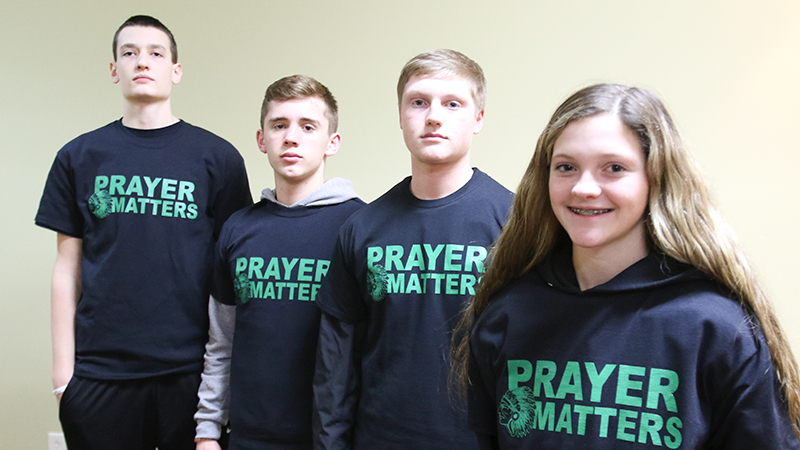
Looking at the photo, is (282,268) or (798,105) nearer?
(282,268)

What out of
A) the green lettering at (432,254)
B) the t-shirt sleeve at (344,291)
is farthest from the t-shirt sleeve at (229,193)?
the green lettering at (432,254)

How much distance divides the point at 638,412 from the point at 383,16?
1822 mm

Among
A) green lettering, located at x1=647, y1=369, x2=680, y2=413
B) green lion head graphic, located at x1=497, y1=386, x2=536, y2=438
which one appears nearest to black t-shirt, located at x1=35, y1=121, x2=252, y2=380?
green lion head graphic, located at x1=497, y1=386, x2=536, y2=438

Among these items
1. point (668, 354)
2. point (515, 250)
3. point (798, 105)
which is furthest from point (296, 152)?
point (798, 105)

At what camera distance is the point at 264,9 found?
2.37m

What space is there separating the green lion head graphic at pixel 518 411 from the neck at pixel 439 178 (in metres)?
0.55

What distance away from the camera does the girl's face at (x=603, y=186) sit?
88cm

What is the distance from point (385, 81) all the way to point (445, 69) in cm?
94

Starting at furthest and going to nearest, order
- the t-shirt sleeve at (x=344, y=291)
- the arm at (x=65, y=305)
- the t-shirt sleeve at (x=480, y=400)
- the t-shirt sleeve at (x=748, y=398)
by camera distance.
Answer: the arm at (x=65, y=305) → the t-shirt sleeve at (x=344, y=291) → the t-shirt sleeve at (x=480, y=400) → the t-shirt sleeve at (x=748, y=398)

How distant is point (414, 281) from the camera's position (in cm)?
132

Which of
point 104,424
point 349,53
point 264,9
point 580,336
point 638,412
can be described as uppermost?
point 264,9

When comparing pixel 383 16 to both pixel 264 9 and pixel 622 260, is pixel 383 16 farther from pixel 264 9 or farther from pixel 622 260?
pixel 622 260

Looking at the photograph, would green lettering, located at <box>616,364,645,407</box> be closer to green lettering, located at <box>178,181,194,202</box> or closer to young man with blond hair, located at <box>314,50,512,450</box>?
young man with blond hair, located at <box>314,50,512,450</box>

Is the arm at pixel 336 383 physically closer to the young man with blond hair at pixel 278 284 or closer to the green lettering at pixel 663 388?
the young man with blond hair at pixel 278 284
